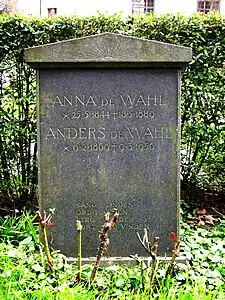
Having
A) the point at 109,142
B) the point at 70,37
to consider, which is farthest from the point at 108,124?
the point at 70,37

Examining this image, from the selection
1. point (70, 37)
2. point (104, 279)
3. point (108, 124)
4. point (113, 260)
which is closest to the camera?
point (104, 279)

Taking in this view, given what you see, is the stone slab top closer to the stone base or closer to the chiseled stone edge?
the chiseled stone edge

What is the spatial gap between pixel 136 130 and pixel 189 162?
7.07 feet

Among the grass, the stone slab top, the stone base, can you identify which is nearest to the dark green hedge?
the grass

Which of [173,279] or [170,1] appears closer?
[173,279]

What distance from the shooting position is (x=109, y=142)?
416 cm

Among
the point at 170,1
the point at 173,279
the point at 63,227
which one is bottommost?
the point at 173,279

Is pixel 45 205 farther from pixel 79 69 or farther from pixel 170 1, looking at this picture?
pixel 170 1

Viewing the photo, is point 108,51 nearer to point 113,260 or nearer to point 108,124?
point 108,124

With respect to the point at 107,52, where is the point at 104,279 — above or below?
below

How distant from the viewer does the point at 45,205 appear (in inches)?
166

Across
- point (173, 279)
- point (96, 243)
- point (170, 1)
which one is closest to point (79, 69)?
point (96, 243)

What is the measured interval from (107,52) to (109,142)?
0.71m

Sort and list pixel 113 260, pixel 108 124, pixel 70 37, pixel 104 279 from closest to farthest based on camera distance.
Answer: pixel 104 279 → pixel 108 124 → pixel 113 260 → pixel 70 37
